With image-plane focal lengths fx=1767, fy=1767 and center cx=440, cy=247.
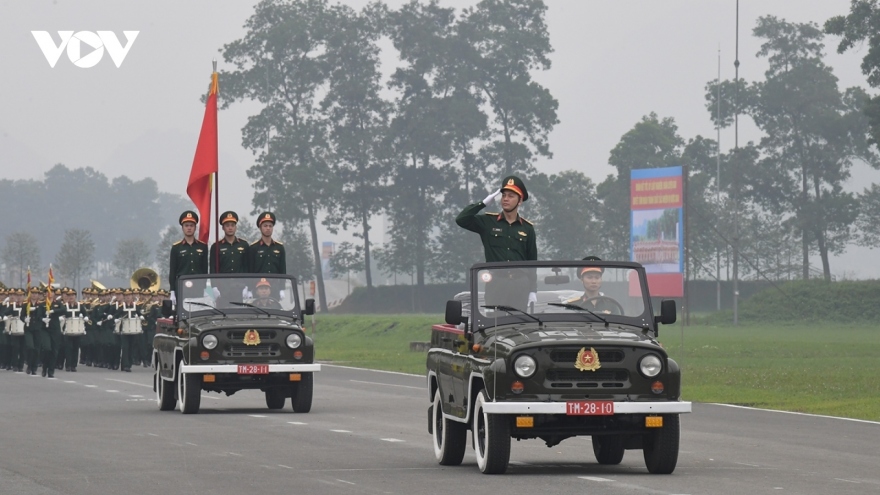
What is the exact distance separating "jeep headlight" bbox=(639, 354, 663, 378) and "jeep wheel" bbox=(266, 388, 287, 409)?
37.2 feet

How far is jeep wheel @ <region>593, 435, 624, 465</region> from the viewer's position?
15188 mm

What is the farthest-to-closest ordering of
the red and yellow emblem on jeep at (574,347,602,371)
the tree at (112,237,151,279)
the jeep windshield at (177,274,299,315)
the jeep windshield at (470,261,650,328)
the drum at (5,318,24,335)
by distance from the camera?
the tree at (112,237,151,279) < the drum at (5,318,24,335) < the jeep windshield at (177,274,299,315) < the jeep windshield at (470,261,650,328) < the red and yellow emblem on jeep at (574,347,602,371)

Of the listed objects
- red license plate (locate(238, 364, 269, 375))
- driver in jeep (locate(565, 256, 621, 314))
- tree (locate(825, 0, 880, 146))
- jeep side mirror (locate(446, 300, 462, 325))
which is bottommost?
red license plate (locate(238, 364, 269, 375))

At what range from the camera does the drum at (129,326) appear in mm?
41750

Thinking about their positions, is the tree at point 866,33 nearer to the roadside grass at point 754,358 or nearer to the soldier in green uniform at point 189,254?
the roadside grass at point 754,358

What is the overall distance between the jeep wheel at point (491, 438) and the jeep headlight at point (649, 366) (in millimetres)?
1109

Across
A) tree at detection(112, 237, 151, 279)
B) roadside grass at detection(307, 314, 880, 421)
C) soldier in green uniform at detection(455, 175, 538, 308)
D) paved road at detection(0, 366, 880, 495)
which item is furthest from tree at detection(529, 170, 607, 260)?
soldier in green uniform at detection(455, 175, 538, 308)

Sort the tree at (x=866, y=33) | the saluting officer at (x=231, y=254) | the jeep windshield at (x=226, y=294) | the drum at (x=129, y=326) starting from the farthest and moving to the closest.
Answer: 1. the tree at (x=866, y=33)
2. the drum at (x=129, y=326)
3. the saluting officer at (x=231, y=254)
4. the jeep windshield at (x=226, y=294)

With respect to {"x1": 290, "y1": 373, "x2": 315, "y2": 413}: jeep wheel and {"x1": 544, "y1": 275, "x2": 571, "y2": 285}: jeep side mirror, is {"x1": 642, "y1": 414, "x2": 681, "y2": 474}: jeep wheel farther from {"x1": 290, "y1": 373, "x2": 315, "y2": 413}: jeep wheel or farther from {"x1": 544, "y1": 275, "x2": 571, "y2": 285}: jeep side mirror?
{"x1": 290, "y1": 373, "x2": 315, "y2": 413}: jeep wheel

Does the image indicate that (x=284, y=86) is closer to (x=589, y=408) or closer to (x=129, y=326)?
(x=129, y=326)

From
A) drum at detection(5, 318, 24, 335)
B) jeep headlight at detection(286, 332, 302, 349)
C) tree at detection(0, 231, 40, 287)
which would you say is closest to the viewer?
jeep headlight at detection(286, 332, 302, 349)

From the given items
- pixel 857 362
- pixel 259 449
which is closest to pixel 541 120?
pixel 857 362

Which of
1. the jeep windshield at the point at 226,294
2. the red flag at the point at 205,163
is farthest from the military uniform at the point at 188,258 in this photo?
the red flag at the point at 205,163

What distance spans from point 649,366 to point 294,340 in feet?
31.9
